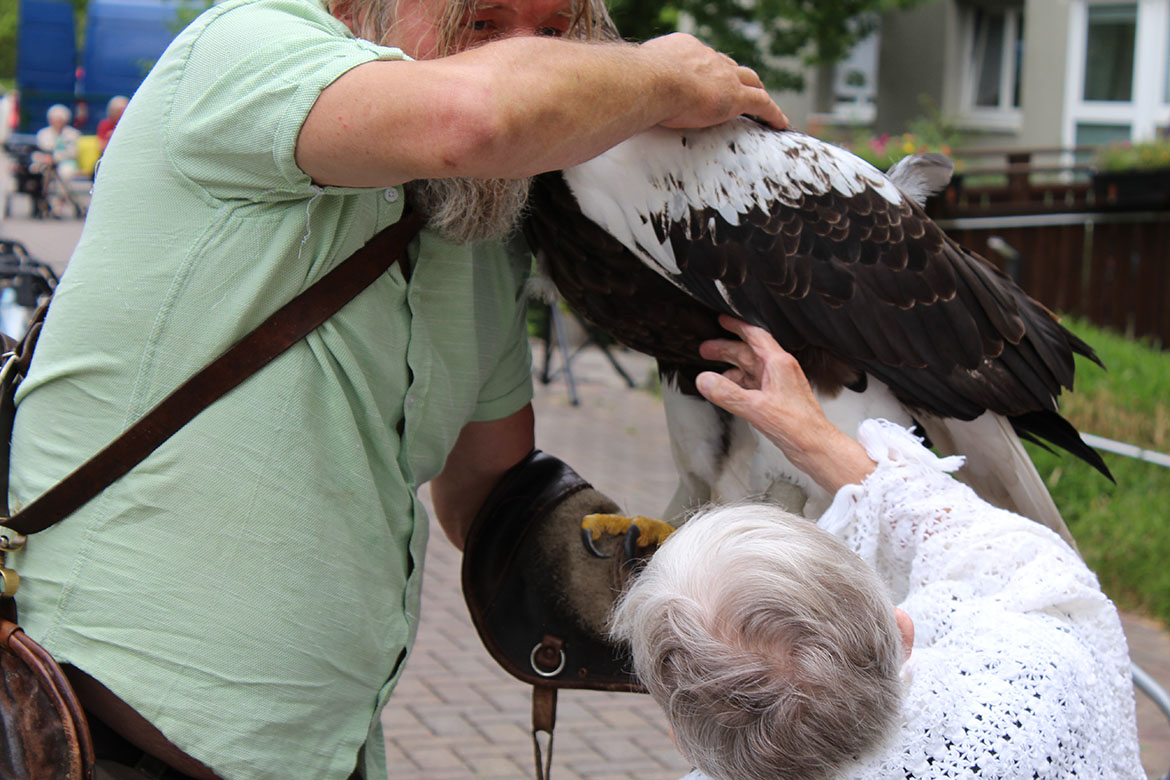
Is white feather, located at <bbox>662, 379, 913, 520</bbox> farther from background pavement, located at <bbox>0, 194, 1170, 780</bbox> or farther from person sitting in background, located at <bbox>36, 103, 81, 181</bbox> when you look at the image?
person sitting in background, located at <bbox>36, 103, 81, 181</bbox>

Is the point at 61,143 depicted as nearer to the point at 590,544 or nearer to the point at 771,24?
the point at 771,24

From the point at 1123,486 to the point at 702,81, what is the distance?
4.35 meters

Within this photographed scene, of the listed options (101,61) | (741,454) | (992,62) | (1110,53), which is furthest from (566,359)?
(101,61)

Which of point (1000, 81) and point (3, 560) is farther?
point (1000, 81)

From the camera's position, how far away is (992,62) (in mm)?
14320

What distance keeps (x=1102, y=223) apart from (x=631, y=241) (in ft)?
25.1

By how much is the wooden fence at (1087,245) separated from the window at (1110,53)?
4.04 metres

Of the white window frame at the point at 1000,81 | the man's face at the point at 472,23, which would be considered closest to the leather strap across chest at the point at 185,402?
the man's face at the point at 472,23

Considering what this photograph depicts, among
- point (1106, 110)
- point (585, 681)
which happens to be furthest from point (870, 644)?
point (1106, 110)

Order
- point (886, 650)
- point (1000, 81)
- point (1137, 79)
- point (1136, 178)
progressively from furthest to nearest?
point (1000, 81) < point (1137, 79) < point (1136, 178) < point (886, 650)

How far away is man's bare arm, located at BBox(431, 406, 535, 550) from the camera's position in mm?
2072

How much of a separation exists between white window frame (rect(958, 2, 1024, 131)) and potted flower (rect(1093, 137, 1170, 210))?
16.3 feet

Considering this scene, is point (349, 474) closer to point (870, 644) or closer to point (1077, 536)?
point (870, 644)

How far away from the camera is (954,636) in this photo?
146 cm
